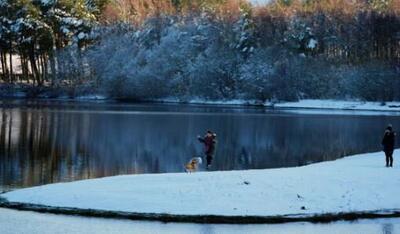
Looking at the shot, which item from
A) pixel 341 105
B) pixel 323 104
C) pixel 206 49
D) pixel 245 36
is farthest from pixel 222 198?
pixel 206 49

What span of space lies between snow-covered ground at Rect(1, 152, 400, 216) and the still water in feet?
11.9

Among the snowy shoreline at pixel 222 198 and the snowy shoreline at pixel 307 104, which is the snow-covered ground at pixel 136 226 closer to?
the snowy shoreline at pixel 222 198

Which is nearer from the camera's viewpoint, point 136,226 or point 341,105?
point 136,226

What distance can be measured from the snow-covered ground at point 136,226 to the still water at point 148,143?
5842mm

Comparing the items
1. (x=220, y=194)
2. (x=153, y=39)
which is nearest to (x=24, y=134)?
(x=220, y=194)

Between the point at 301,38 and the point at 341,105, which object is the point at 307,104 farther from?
the point at 301,38

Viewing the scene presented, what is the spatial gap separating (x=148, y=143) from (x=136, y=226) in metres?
23.5

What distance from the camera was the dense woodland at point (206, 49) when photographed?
102 m

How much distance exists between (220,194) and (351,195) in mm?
4226

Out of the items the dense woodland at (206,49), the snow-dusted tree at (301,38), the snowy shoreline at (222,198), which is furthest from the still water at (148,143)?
the snow-dusted tree at (301,38)

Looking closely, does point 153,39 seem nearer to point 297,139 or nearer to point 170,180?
point 297,139

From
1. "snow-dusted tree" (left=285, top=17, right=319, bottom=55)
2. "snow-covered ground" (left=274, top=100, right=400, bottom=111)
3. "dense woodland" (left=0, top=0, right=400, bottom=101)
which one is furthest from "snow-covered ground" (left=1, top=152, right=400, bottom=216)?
"snow-dusted tree" (left=285, top=17, right=319, bottom=55)

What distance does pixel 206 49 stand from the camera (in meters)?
110

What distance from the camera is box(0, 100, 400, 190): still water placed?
2978cm
